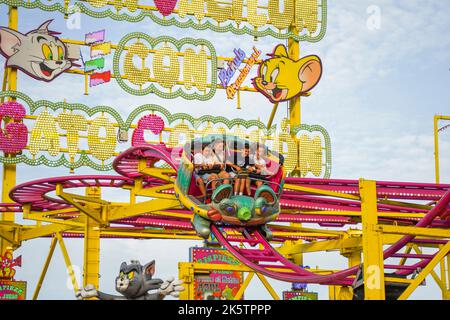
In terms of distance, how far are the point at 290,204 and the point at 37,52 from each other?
1053cm

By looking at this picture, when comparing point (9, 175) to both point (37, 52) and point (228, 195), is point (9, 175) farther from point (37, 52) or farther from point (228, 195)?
point (228, 195)

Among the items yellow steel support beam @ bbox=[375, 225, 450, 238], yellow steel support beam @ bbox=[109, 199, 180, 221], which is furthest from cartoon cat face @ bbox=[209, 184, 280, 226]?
yellow steel support beam @ bbox=[375, 225, 450, 238]

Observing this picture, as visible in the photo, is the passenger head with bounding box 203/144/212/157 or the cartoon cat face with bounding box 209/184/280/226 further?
the passenger head with bounding box 203/144/212/157

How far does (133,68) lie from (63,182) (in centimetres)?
768

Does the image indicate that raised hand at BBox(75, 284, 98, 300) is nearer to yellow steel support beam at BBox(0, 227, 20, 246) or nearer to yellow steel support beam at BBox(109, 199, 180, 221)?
yellow steel support beam at BBox(109, 199, 180, 221)

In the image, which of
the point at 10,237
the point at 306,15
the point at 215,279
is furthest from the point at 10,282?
the point at 306,15

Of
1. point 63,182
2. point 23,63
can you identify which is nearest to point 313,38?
point 23,63

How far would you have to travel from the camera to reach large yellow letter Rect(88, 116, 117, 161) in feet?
88.7

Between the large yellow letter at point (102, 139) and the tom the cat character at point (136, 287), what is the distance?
9.49 meters

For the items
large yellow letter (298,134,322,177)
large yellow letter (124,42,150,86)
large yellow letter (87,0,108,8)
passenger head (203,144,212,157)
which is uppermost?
large yellow letter (87,0,108,8)

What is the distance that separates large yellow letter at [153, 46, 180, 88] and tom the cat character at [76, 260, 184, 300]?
445 inches

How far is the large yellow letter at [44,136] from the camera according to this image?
1051 inches

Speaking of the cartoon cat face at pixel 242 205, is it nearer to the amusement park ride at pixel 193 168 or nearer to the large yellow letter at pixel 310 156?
the amusement park ride at pixel 193 168

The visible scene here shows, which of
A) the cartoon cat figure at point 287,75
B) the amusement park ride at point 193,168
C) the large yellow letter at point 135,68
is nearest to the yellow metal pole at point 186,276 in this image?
the amusement park ride at point 193,168
